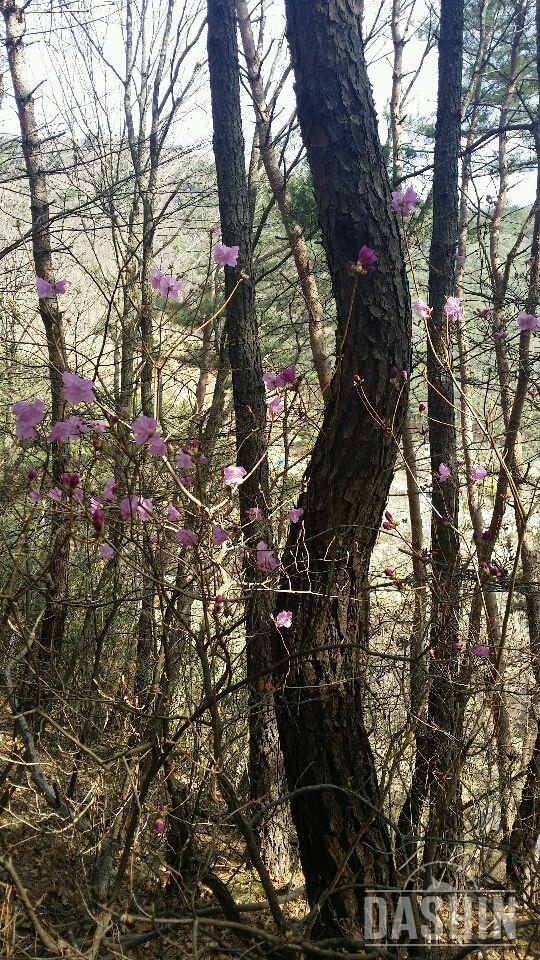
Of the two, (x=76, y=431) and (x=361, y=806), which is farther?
(x=361, y=806)

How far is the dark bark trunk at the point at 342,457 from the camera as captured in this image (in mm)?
2699

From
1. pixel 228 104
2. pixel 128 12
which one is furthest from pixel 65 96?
pixel 228 104

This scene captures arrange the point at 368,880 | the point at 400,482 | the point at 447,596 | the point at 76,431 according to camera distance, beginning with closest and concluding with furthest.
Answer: the point at 76,431
the point at 368,880
the point at 447,596
the point at 400,482

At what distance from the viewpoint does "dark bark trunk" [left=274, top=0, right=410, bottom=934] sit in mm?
2699

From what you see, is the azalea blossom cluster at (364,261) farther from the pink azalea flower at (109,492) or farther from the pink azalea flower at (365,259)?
the pink azalea flower at (109,492)

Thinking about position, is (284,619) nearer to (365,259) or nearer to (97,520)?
(97,520)

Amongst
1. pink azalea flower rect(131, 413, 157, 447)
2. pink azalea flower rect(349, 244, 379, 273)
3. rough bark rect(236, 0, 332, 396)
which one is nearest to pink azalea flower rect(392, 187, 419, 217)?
pink azalea flower rect(349, 244, 379, 273)

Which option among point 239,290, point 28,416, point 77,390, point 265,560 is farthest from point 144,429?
point 239,290

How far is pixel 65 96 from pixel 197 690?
5.97 metres

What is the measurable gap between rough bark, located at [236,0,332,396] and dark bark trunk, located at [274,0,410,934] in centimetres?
306

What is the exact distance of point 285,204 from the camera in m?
6.82

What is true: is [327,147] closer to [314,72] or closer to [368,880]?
[314,72]

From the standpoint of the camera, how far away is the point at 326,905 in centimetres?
269

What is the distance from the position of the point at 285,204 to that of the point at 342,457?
469 centimetres
